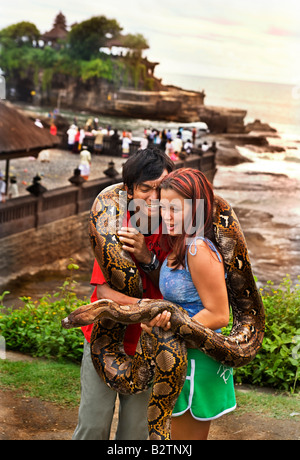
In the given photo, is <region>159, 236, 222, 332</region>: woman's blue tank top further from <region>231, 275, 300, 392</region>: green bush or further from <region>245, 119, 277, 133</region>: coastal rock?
<region>245, 119, 277, 133</region>: coastal rock

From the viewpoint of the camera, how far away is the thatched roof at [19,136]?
701 cm

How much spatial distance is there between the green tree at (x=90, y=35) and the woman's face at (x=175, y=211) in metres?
5.21

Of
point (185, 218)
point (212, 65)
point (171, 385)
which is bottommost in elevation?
point (171, 385)

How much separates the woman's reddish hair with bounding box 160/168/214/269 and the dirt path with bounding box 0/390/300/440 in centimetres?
201

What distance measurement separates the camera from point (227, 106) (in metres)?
7.32

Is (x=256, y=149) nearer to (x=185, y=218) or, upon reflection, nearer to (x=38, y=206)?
(x=38, y=206)

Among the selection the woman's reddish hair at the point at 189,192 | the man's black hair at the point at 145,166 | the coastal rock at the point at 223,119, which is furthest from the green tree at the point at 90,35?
the woman's reddish hair at the point at 189,192

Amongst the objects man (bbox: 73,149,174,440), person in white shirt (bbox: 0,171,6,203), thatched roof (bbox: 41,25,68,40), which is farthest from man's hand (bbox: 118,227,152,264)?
thatched roof (bbox: 41,25,68,40)

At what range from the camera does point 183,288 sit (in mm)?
2322

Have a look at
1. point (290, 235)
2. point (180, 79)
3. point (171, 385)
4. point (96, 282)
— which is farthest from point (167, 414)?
point (180, 79)

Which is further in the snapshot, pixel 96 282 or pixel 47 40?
pixel 47 40

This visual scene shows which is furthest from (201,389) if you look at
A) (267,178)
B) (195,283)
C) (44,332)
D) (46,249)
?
(267,178)

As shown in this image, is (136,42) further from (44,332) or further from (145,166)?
(145,166)

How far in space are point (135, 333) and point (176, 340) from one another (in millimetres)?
413
